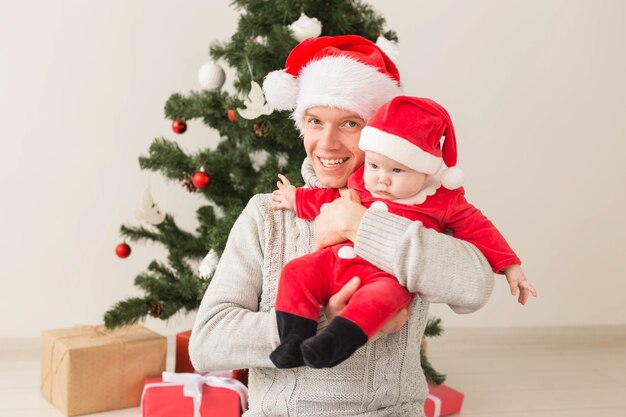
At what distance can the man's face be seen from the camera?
1.60 meters

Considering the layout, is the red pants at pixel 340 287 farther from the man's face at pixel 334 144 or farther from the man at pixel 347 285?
the man's face at pixel 334 144

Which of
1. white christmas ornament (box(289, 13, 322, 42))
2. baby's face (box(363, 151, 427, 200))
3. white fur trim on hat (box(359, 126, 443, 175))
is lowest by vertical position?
baby's face (box(363, 151, 427, 200))

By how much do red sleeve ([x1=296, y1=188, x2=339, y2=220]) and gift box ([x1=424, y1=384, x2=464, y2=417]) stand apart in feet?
4.31


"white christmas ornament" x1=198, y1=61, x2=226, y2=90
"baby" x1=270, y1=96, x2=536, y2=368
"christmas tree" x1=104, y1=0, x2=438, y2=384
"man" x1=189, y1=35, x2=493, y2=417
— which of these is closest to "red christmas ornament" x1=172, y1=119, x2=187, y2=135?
"christmas tree" x1=104, y1=0, x2=438, y2=384

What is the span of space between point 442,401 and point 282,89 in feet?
4.94

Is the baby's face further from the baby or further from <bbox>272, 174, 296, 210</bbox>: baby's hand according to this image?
<bbox>272, 174, 296, 210</bbox>: baby's hand

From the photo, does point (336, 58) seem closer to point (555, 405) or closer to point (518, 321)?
point (555, 405)

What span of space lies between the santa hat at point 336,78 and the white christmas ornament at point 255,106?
363 mm

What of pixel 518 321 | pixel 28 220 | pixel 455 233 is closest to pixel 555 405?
pixel 518 321

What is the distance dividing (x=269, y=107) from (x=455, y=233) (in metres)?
0.86

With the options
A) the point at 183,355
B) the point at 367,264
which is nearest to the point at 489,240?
the point at 367,264

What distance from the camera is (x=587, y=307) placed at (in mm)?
3768

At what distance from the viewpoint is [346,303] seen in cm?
137

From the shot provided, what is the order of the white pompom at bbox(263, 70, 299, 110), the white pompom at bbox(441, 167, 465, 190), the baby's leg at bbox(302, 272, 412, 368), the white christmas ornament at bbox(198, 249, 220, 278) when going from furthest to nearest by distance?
1. the white christmas ornament at bbox(198, 249, 220, 278)
2. the white pompom at bbox(263, 70, 299, 110)
3. the white pompom at bbox(441, 167, 465, 190)
4. the baby's leg at bbox(302, 272, 412, 368)
